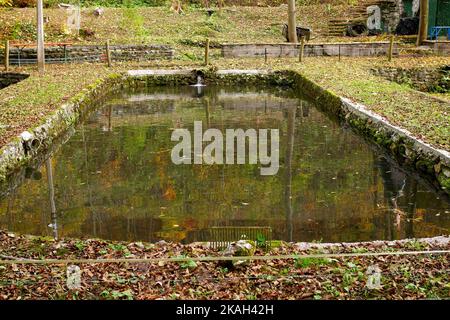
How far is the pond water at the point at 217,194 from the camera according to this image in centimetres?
904

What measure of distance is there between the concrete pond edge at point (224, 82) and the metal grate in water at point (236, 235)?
4.02 m

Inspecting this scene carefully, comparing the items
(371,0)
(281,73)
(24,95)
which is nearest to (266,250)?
(24,95)

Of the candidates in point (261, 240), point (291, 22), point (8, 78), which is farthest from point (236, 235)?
point (291, 22)

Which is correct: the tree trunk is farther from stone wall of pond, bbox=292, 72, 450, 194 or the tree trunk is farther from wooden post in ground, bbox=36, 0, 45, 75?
wooden post in ground, bbox=36, 0, 45, 75

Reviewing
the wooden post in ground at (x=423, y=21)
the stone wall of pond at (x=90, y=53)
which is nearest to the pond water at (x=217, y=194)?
the stone wall of pond at (x=90, y=53)

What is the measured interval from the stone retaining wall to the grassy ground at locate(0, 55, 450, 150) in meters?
0.97

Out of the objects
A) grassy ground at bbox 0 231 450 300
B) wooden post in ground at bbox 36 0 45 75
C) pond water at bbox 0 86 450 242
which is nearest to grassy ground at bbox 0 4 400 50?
wooden post in ground at bbox 36 0 45 75

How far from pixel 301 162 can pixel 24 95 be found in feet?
30.6

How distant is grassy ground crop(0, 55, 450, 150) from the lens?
13.4m

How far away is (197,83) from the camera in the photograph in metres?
25.4

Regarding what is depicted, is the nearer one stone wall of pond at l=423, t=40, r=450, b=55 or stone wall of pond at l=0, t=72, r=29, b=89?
stone wall of pond at l=0, t=72, r=29, b=89

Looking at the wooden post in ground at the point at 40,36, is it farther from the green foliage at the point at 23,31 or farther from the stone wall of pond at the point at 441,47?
the stone wall of pond at the point at 441,47

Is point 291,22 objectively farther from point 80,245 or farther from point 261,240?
point 80,245
